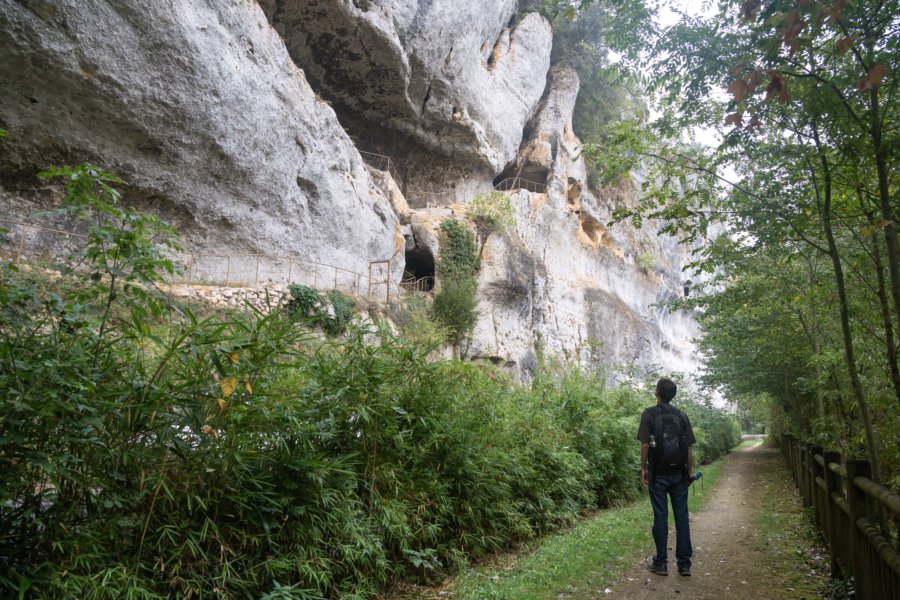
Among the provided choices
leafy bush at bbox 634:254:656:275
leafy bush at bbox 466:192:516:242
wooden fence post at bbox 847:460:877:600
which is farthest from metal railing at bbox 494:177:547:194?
wooden fence post at bbox 847:460:877:600

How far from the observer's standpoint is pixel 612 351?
101ft

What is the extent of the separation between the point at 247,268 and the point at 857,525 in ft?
54.3

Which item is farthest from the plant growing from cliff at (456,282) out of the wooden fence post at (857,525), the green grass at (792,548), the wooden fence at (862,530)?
the wooden fence post at (857,525)

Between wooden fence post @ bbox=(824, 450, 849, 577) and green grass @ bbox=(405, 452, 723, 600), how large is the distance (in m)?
1.72

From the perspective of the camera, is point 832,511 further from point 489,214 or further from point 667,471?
point 489,214

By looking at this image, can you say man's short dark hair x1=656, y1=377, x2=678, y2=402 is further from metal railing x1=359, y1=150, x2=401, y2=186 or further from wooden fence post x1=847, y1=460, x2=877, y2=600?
metal railing x1=359, y1=150, x2=401, y2=186

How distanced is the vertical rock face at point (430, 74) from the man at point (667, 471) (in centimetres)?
1849

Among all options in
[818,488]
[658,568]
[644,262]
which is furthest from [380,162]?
[658,568]

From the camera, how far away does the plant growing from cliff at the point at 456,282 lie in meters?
20.9

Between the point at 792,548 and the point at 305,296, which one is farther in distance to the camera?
the point at 305,296

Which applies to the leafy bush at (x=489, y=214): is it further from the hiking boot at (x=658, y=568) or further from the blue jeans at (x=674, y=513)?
the hiking boot at (x=658, y=568)

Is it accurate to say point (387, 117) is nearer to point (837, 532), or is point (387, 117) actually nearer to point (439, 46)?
point (439, 46)

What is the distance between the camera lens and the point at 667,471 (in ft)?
17.0

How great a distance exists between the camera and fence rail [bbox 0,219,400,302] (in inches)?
528
